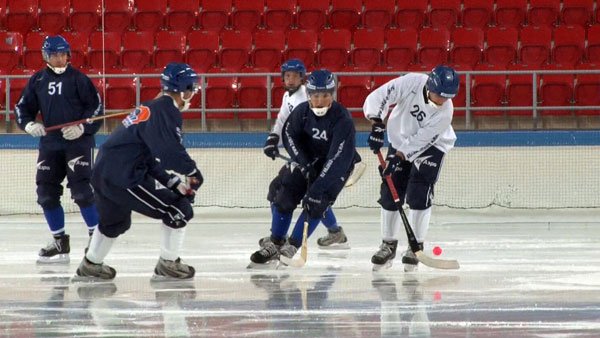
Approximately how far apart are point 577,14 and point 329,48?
3157 mm

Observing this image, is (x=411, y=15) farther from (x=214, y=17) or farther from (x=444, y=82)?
(x=444, y=82)

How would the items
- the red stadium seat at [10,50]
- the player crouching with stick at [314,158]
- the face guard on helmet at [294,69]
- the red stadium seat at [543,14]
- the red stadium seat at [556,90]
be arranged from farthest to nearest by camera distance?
the red stadium seat at [543,14]
the red stadium seat at [10,50]
the red stadium seat at [556,90]
the face guard on helmet at [294,69]
the player crouching with stick at [314,158]

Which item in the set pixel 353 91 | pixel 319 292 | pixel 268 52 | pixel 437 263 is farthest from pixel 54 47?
pixel 268 52

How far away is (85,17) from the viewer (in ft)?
51.2

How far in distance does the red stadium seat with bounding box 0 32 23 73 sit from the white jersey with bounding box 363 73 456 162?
8.02 meters

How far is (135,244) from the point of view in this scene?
31.1 feet

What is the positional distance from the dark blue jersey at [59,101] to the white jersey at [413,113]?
6.48 ft

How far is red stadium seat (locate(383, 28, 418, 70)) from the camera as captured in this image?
14.6 metres

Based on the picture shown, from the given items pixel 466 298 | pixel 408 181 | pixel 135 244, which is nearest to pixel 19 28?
pixel 135 244

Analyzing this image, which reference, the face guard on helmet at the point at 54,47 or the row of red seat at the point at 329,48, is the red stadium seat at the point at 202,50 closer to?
the row of red seat at the point at 329,48

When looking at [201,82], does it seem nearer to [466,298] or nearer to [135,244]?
[135,244]

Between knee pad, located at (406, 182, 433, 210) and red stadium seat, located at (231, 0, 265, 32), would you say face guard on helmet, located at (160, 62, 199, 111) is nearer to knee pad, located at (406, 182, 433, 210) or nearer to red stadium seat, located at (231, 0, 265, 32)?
knee pad, located at (406, 182, 433, 210)

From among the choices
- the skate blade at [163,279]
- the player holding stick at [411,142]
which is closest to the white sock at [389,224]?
the player holding stick at [411,142]

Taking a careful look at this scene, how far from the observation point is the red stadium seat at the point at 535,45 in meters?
14.5
